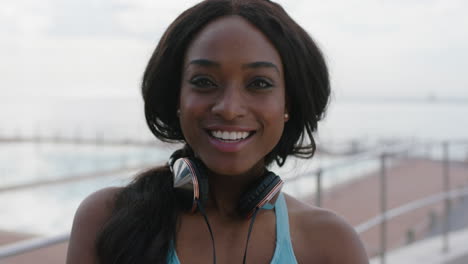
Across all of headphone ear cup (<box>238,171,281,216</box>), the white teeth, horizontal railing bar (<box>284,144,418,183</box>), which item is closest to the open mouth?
the white teeth

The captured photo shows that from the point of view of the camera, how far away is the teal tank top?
104 cm

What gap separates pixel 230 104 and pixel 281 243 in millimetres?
337

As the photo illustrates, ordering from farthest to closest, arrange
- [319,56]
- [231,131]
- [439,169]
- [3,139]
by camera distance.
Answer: [3,139] < [439,169] < [319,56] < [231,131]

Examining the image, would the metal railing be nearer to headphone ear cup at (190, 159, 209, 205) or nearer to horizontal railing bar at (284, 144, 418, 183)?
horizontal railing bar at (284, 144, 418, 183)

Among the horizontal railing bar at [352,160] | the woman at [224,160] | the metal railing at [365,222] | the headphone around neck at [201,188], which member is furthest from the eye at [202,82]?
the horizontal railing bar at [352,160]

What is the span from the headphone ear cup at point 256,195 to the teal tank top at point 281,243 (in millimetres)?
81

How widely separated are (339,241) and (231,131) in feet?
1.17

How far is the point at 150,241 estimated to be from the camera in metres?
1.05

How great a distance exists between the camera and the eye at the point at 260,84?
103 cm

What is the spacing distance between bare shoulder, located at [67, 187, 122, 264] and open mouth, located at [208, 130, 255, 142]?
0.92 feet

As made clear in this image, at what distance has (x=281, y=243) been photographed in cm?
109

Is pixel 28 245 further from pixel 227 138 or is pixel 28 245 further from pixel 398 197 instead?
pixel 398 197

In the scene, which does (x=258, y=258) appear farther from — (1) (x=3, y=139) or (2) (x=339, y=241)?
(1) (x=3, y=139)

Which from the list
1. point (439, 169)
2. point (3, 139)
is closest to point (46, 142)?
point (3, 139)
